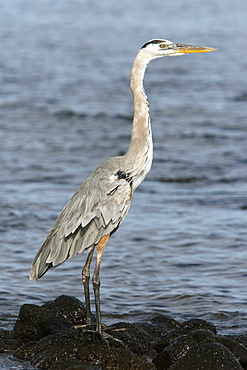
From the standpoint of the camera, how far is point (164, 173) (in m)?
12.6

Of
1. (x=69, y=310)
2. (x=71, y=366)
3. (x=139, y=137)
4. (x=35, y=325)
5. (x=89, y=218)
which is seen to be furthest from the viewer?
(x=69, y=310)

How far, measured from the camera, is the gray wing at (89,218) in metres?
6.13

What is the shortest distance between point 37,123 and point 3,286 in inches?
346

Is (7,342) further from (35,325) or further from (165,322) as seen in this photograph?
(165,322)

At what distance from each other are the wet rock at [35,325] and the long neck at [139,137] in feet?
4.65

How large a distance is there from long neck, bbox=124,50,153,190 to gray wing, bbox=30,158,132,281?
0.65 ft

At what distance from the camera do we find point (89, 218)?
6.11m

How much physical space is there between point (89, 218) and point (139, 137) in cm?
94

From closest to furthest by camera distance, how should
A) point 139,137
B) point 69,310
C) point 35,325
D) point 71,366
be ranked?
point 71,366
point 35,325
point 139,137
point 69,310

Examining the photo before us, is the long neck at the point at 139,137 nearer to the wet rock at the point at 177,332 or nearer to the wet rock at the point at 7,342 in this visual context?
the wet rock at the point at 177,332

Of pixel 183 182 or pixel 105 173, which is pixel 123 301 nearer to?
pixel 105 173

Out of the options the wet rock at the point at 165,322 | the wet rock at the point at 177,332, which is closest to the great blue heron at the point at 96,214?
the wet rock at the point at 177,332

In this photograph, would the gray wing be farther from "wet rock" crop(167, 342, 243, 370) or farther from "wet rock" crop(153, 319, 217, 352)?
"wet rock" crop(167, 342, 243, 370)

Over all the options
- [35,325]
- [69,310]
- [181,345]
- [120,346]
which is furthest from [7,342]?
[181,345]
